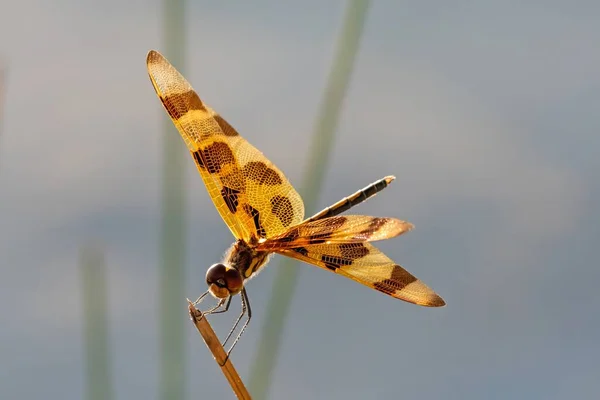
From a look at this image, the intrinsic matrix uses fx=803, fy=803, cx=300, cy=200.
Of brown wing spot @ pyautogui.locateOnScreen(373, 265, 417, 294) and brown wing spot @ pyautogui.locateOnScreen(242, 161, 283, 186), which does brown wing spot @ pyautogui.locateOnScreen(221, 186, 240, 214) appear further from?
brown wing spot @ pyautogui.locateOnScreen(373, 265, 417, 294)

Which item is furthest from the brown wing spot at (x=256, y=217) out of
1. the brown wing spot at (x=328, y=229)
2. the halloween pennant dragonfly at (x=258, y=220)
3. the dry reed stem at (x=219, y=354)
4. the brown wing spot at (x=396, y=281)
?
the dry reed stem at (x=219, y=354)

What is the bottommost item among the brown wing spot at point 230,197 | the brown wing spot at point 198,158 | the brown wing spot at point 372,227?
the brown wing spot at point 230,197

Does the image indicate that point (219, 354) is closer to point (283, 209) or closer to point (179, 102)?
point (179, 102)

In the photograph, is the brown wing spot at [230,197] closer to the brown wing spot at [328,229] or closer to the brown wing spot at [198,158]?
the brown wing spot at [198,158]

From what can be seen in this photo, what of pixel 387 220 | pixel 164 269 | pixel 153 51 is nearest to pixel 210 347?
pixel 164 269

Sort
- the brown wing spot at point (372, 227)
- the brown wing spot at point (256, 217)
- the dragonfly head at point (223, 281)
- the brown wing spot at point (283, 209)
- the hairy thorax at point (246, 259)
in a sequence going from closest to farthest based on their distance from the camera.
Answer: the brown wing spot at point (372, 227) → the dragonfly head at point (223, 281) → the hairy thorax at point (246, 259) → the brown wing spot at point (256, 217) → the brown wing spot at point (283, 209)

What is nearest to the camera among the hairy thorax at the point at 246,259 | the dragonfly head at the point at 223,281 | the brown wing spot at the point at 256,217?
the dragonfly head at the point at 223,281

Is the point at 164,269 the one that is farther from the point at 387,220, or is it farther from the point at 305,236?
the point at 305,236
